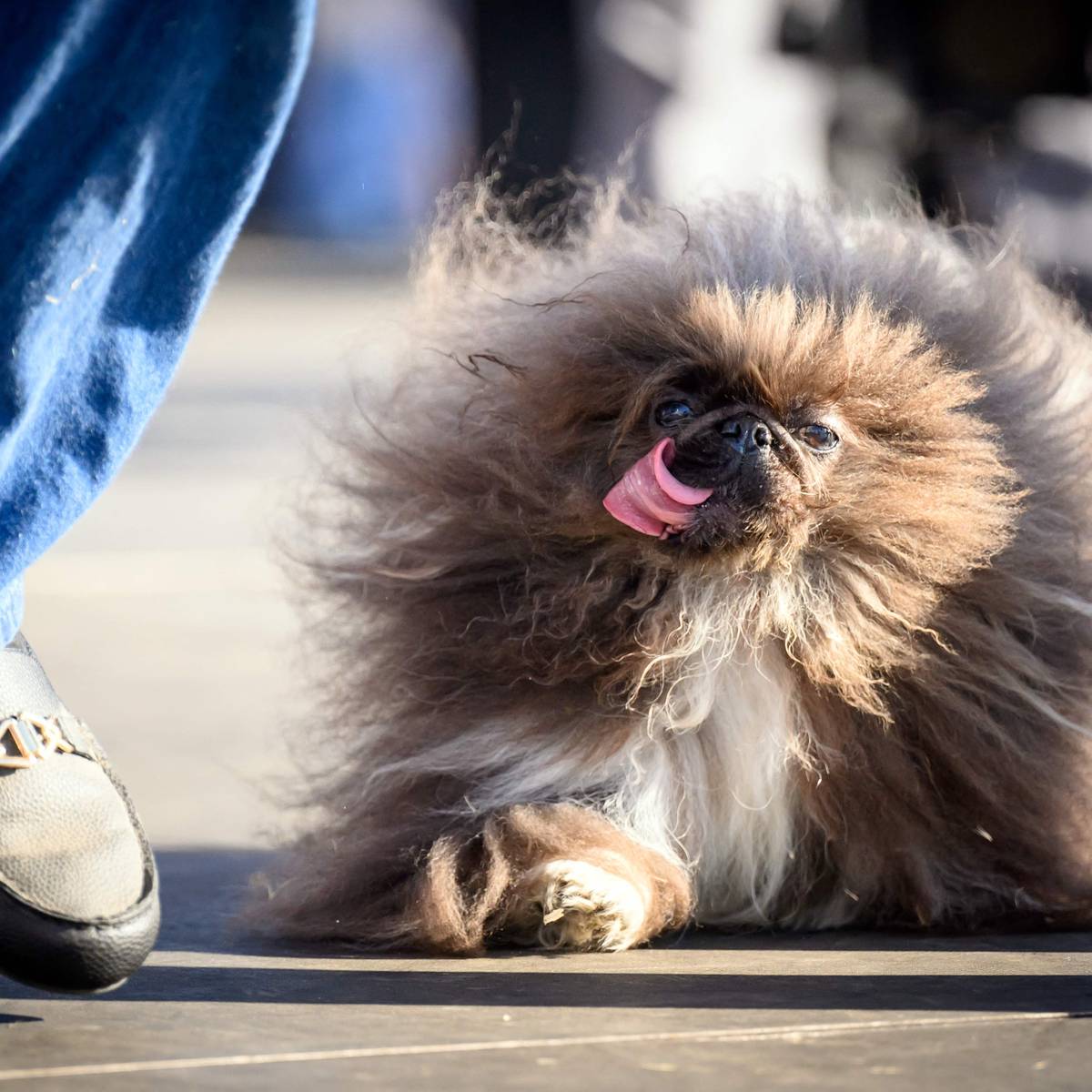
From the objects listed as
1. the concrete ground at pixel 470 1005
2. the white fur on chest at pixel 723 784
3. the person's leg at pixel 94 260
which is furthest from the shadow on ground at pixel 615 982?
the person's leg at pixel 94 260

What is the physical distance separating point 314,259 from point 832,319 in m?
15.5

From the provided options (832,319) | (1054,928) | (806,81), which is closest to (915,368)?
(832,319)

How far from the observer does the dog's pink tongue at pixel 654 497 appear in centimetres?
234

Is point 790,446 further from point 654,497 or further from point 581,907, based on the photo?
point 581,907

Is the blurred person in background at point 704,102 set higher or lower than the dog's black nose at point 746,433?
lower

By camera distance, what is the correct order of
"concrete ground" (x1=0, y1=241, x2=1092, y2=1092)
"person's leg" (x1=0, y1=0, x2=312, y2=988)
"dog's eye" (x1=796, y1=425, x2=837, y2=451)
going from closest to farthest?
1. "concrete ground" (x1=0, y1=241, x2=1092, y2=1092)
2. "person's leg" (x1=0, y1=0, x2=312, y2=988)
3. "dog's eye" (x1=796, y1=425, x2=837, y2=451)

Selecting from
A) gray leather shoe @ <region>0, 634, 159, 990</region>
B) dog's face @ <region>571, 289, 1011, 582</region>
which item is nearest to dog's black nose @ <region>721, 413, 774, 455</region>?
dog's face @ <region>571, 289, 1011, 582</region>

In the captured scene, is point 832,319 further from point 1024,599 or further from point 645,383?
point 1024,599

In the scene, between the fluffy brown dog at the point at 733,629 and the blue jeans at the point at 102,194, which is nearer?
the blue jeans at the point at 102,194

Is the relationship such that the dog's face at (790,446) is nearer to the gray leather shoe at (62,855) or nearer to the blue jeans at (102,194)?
the blue jeans at (102,194)

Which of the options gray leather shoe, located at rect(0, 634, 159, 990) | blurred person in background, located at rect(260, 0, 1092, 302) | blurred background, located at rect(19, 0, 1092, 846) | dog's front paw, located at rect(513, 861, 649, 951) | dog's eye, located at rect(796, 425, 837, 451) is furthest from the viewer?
blurred person in background, located at rect(260, 0, 1092, 302)

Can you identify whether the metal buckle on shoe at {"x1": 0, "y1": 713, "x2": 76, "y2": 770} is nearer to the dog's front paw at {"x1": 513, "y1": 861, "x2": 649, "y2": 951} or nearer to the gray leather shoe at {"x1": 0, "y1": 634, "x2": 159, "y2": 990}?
the gray leather shoe at {"x1": 0, "y1": 634, "x2": 159, "y2": 990}

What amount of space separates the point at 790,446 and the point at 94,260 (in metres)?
0.89

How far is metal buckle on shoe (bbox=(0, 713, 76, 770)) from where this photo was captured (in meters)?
1.96
